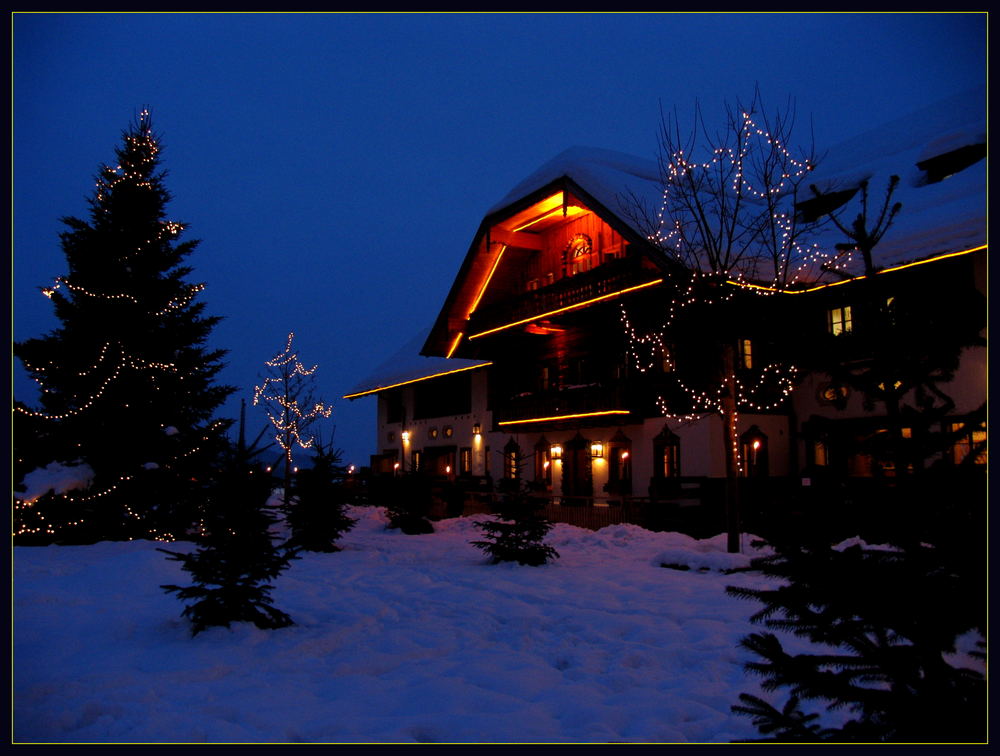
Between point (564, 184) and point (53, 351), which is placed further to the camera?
point (564, 184)

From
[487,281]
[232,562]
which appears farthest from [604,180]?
[232,562]

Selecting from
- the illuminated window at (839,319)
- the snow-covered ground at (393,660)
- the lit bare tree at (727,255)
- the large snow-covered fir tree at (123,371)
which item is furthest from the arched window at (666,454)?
the large snow-covered fir tree at (123,371)

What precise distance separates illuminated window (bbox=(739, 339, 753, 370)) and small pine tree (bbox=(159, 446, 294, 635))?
16.3m

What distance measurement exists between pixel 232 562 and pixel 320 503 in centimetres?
855

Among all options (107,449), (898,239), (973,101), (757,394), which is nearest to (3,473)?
(107,449)

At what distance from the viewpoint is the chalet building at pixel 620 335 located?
18188 millimetres

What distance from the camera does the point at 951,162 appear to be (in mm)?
20000

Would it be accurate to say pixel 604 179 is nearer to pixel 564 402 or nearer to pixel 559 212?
pixel 559 212

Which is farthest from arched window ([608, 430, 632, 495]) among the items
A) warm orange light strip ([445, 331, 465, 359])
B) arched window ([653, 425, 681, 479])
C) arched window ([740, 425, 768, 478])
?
warm orange light strip ([445, 331, 465, 359])

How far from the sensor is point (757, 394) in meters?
21.5

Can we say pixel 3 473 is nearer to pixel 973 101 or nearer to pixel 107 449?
pixel 107 449

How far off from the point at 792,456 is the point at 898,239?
22.9 ft

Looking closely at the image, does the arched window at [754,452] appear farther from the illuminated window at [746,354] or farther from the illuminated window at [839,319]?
the illuminated window at [839,319]

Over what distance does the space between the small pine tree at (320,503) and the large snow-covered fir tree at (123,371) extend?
2.29m
